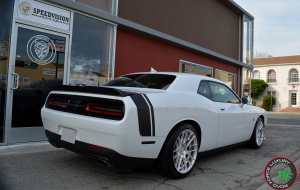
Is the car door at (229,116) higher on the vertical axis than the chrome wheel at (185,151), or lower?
Answer: higher

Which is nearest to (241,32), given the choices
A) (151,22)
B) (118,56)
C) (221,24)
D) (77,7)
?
(221,24)

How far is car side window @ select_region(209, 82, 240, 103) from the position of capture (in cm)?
380

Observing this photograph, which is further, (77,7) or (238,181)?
(77,7)

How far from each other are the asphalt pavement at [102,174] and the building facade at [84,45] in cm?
99

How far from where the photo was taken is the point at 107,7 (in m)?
6.25

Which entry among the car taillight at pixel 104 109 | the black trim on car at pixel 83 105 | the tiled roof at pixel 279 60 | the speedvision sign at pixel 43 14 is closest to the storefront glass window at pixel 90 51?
the speedvision sign at pixel 43 14

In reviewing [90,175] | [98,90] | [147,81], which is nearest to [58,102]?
[98,90]

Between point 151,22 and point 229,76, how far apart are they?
20.9 feet

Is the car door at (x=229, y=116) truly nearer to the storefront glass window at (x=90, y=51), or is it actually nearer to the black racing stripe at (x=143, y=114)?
the black racing stripe at (x=143, y=114)

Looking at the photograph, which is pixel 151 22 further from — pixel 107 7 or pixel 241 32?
pixel 241 32

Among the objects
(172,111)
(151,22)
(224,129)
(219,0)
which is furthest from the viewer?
(219,0)

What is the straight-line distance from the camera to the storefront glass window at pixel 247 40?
13359mm

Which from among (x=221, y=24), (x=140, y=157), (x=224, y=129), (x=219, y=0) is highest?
(x=219, y=0)

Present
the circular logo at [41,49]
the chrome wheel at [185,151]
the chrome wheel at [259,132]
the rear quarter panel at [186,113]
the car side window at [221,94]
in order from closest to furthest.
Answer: the rear quarter panel at [186,113]
the chrome wheel at [185,151]
the car side window at [221,94]
the circular logo at [41,49]
the chrome wheel at [259,132]
